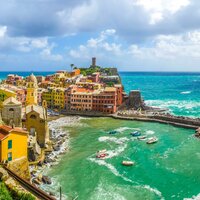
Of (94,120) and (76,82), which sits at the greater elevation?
(76,82)

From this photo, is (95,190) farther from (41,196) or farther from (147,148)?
(147,148)

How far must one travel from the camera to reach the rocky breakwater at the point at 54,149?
175 feet

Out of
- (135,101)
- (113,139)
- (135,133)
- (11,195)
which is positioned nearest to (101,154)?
(113,139)

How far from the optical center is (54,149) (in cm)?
7069

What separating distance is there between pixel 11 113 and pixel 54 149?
12.7m

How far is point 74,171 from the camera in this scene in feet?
191

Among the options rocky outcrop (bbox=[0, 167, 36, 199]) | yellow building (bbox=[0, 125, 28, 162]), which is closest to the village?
yellow building (bbox=[0, 125, 28, 162])

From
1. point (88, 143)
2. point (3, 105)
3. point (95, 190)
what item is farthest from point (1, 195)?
point (88, 143)

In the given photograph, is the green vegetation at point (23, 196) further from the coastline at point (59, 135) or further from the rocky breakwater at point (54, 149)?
the rocky breakwater at point (54, 149)

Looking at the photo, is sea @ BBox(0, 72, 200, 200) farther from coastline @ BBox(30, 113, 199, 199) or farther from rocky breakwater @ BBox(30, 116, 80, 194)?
rocky breakwater @ BBox(30, 116, 80, 194)

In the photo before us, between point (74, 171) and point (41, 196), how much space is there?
60.5ft

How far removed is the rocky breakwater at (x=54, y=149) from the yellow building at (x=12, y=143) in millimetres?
5392

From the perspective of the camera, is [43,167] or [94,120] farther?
[94,120]

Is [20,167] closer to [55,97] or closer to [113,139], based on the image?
[113,139]
